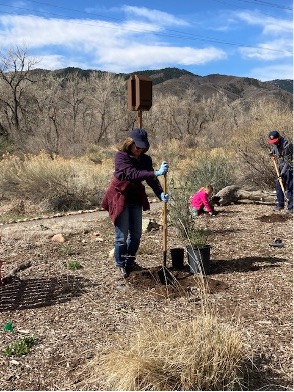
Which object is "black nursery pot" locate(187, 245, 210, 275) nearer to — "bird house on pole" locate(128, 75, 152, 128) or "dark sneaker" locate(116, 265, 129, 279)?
"dark sneaker" locate(116, 265, 129, 279)

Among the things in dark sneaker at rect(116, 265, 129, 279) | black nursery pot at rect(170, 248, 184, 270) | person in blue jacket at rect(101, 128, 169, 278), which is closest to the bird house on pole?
person in blue jacket at rect(101, 128, 169, 278)

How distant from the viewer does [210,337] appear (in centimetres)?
344

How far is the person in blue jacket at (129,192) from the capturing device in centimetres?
562

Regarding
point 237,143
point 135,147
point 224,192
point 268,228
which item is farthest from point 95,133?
point 135,147

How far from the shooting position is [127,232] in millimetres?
6031

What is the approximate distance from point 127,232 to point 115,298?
0.95m

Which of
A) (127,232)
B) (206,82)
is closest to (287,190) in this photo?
(127,232)

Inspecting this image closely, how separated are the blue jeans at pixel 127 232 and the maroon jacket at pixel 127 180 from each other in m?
0.11

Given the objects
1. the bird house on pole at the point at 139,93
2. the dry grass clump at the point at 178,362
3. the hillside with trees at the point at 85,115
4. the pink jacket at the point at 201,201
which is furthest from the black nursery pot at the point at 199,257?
the hillside with trees at the point at 85,115

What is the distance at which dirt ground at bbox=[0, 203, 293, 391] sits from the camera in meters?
3.82

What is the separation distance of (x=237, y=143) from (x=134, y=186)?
10.0 m

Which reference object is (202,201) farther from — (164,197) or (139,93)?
(164,197)

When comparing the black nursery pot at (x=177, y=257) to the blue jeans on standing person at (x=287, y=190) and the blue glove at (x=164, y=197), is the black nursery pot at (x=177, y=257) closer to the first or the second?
the blue glove at (x=164, y=197)

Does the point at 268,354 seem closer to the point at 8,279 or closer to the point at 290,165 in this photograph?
the point at 8,279
